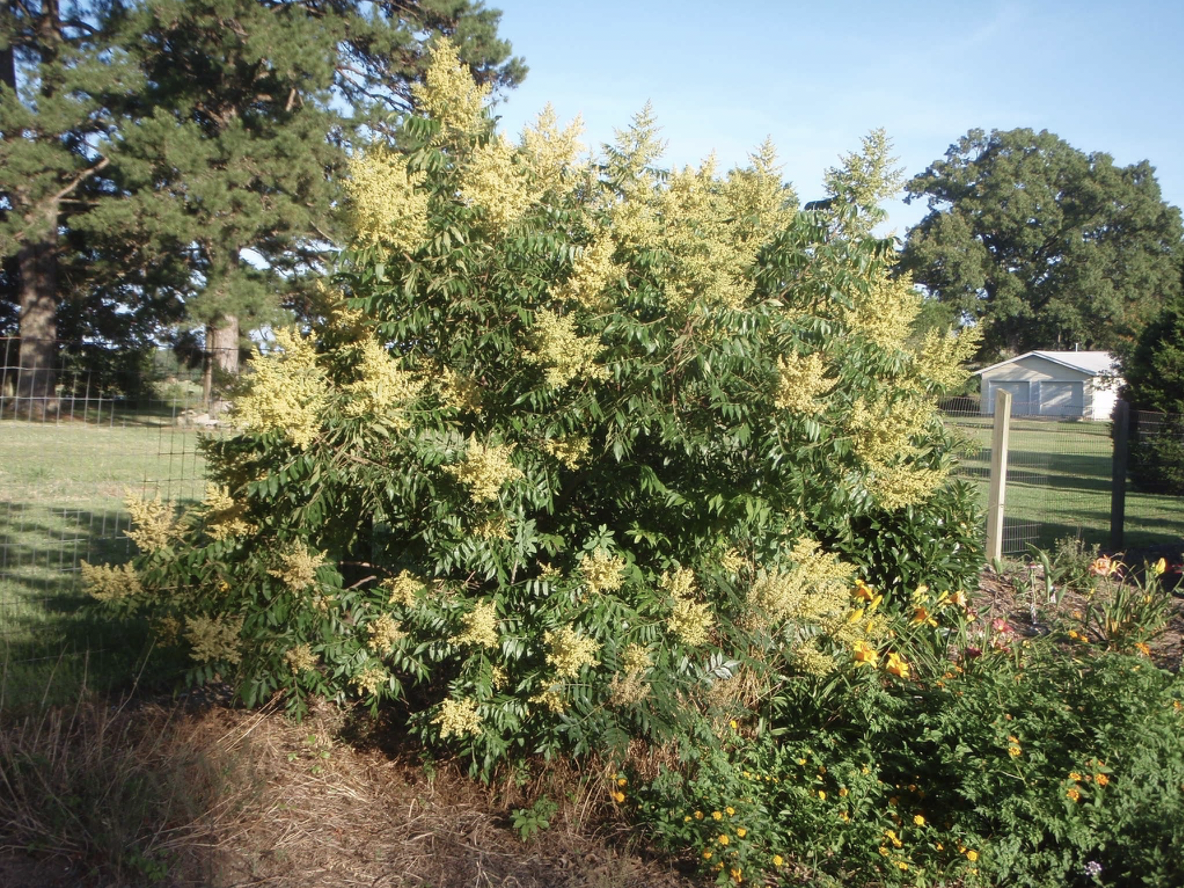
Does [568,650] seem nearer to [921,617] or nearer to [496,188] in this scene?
[496,188]

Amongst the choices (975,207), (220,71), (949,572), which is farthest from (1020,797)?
(975,207)

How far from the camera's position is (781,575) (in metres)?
4.25

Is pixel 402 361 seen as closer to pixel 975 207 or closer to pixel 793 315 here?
pixel 793 315

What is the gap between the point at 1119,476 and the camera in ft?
27.6

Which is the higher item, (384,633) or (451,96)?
(451,96)

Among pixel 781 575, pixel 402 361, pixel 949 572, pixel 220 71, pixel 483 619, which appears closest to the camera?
pixel 483 619

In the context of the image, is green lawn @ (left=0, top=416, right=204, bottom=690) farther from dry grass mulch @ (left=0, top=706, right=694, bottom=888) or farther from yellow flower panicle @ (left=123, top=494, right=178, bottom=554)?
dry grass mulch @ (left=0, top=706, right=694, bottom=888)

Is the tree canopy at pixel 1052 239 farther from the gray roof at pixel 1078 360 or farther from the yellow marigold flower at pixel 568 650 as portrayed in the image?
the yellow marigold flower at pixel 568 650

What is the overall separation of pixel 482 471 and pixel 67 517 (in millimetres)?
7715

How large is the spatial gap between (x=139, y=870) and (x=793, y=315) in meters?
3.41

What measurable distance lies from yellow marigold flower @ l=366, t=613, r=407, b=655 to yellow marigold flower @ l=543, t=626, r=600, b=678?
0.66m

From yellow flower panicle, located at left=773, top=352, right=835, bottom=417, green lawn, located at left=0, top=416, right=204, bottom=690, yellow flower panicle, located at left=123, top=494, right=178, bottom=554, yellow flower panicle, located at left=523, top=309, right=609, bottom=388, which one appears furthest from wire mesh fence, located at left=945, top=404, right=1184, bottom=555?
green lawn, located at left=0, top=416, right=204, bottom=690

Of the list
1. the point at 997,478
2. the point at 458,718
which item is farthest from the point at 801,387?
the point at 997,478

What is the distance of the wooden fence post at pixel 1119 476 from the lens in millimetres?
8227
